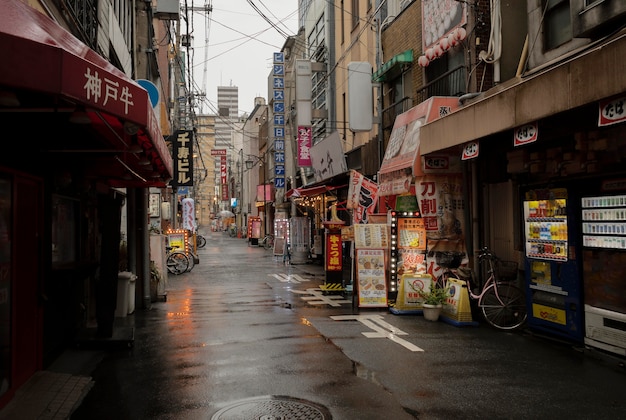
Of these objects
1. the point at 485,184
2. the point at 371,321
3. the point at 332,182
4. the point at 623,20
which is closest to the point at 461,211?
the point at 485,184

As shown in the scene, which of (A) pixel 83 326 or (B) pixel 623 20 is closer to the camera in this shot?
(B) pixel 623 20

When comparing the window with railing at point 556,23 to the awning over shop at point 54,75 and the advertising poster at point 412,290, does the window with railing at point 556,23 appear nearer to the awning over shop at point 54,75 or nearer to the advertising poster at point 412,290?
the advertising poster at point 412,290

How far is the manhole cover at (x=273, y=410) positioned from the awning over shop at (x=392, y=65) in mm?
13743

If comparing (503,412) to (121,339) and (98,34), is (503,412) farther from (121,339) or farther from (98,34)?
(98,34)

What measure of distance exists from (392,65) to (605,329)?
12.1 meters

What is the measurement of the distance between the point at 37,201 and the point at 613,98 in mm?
7951

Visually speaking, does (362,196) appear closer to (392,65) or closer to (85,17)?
(392,65)

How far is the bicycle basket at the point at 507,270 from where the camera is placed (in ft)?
33.6

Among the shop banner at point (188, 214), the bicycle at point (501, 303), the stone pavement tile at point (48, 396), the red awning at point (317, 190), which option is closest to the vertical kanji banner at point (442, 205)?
the bicycle at point (501, 303)

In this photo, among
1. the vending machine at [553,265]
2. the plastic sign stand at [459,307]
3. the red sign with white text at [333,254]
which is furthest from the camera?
the red sign with white text at [333,254]

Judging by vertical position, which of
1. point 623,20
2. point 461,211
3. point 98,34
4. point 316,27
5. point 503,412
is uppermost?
point 316,27

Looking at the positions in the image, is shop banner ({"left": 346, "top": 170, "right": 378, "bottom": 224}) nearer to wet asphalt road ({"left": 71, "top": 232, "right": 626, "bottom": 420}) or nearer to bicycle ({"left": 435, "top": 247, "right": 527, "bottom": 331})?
wet asphalt road ({"left": 71, "top": 232, "right": 626, "bottom": 420})

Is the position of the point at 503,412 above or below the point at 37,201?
below

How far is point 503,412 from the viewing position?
5832mm
